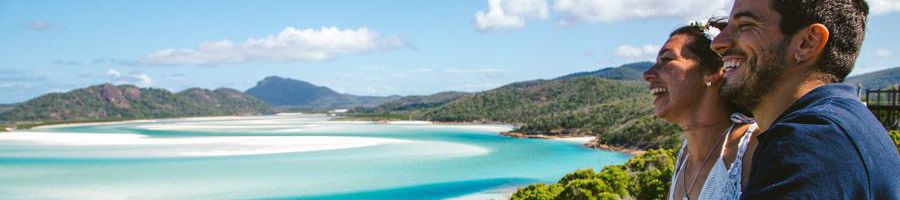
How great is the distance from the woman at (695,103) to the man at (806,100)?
Answer: 0.64m

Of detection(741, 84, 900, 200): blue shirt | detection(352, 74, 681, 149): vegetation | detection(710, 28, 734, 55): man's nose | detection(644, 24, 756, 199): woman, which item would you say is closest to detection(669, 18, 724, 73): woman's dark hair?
detection(644, 24, 756, 199): woman

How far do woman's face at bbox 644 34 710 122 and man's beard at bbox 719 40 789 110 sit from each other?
2.22 feet

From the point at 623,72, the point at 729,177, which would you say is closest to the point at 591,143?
the point at 729,177

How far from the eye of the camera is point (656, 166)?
1045 centimetres

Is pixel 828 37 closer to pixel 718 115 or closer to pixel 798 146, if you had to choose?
pixel 798 146

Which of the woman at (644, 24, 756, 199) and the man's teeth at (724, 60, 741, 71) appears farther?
the woman at (644, 24, 756, 199)

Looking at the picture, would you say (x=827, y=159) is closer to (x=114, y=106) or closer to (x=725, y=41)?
(x=725, y=41)

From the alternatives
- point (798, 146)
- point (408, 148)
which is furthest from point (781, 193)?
point (408, 148)

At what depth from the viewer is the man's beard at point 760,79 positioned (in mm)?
1069

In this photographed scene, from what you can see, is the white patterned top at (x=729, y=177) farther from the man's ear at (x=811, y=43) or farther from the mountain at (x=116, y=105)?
the mountain at (x=116, y=105)

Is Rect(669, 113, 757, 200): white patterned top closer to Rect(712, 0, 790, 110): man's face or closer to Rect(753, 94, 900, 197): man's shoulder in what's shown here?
Rect(712, 0, 790, 110): man's face

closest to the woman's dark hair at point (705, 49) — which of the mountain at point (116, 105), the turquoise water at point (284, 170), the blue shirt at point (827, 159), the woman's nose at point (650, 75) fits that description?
the woman's nose at point (650, 75)

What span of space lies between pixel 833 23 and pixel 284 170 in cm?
2447

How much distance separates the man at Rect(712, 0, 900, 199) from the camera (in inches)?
33.2
